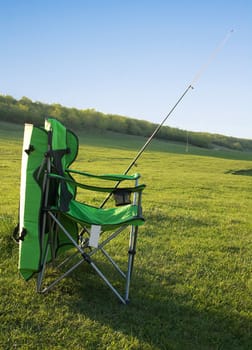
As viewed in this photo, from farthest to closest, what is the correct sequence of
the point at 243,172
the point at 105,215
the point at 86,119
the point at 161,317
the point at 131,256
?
the point at 86,119
the point at 243,172
the point at 105,215
the point at 131,256
the point at 161,317

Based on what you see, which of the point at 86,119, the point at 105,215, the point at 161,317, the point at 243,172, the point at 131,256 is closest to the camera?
the point at 161,317

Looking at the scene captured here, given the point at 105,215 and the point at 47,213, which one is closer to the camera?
the point at 47,213

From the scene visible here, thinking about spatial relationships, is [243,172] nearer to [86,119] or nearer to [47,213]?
[47,213]

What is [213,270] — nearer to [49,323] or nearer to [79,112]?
[49,323]

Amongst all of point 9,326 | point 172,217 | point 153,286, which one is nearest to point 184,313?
point 153,286

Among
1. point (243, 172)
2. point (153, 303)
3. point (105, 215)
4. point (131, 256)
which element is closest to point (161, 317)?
point (153, 303)

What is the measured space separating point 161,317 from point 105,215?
94cm

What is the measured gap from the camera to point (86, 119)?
158 ft

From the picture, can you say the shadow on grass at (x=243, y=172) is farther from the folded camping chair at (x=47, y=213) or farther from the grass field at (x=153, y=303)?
the folded camping chair at (x=47, y=213)

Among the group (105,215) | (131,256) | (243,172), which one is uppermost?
(105,215)

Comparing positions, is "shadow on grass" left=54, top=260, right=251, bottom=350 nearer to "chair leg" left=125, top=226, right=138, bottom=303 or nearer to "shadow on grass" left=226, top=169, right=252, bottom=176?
"chair leg" left=125, top=226, right=138, bottom=303

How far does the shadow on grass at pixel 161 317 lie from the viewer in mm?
2430

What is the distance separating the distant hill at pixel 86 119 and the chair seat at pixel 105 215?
38114 millimetres

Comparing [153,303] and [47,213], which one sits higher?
[47,213]
